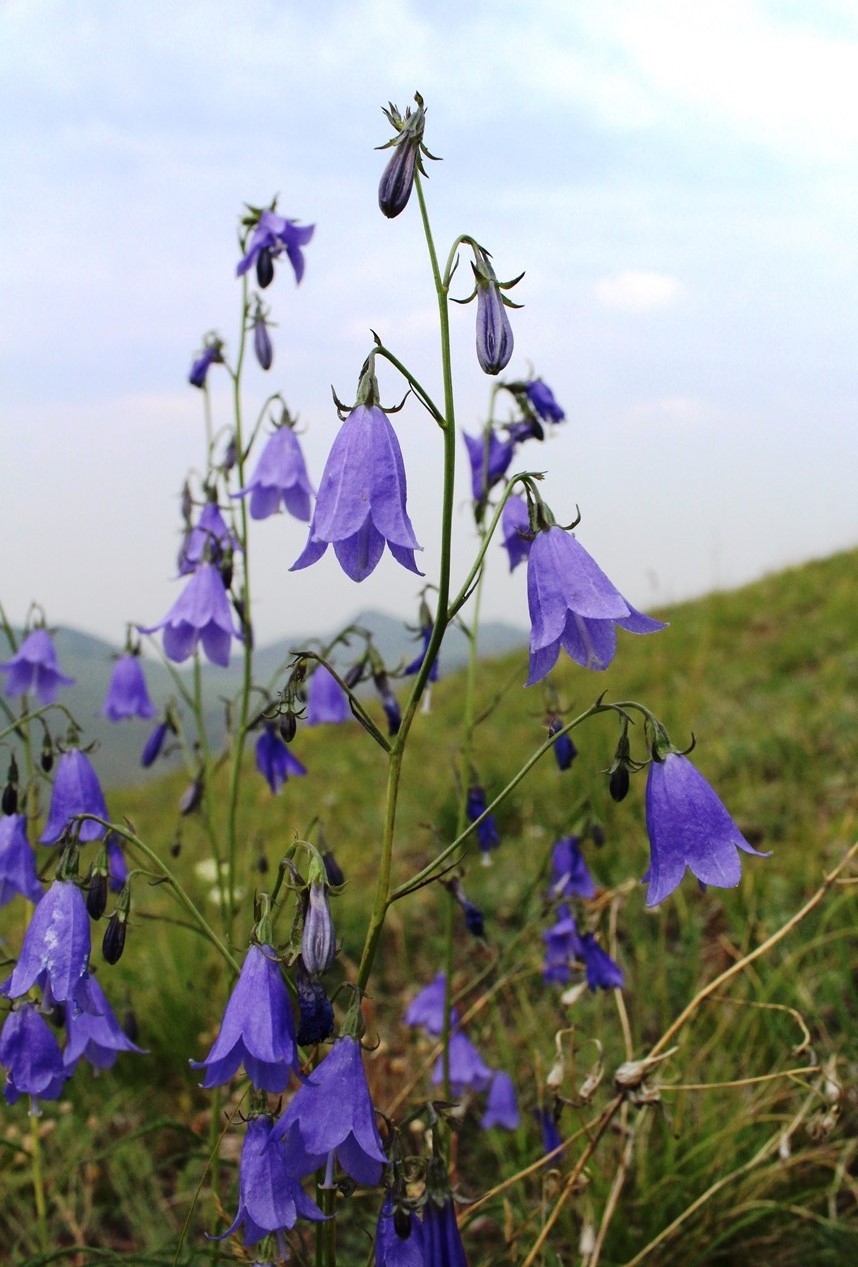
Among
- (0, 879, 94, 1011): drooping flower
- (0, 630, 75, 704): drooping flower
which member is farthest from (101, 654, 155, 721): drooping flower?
(0, 879, 94, 1011): drooping flower

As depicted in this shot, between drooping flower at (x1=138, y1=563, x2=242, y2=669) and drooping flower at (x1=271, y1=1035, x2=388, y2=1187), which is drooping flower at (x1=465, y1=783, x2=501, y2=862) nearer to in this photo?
drooping flower at (x1=138, y1=563, x2=242, y2=669)

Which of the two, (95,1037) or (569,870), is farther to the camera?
(569,870)

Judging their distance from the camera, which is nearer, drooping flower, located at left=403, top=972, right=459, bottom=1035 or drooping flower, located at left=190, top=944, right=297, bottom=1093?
drooping flower, located at left=190, top=944, right=297, bottom=1093

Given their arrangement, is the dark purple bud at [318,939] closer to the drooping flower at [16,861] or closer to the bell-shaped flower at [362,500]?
the bell-shaped flower at [362,500]

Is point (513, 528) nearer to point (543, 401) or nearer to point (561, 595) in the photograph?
point (543, 401)

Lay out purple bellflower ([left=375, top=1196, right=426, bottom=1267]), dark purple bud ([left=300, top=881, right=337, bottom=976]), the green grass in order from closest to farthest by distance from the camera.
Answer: dark purple bud ([left=300, top=881, right=337, bottom=976])
purple bellflower ([left=375, top=1196, right=426, bottom=1267])
the green grass

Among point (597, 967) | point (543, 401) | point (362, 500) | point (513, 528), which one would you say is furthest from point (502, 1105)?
point (362, 500)
